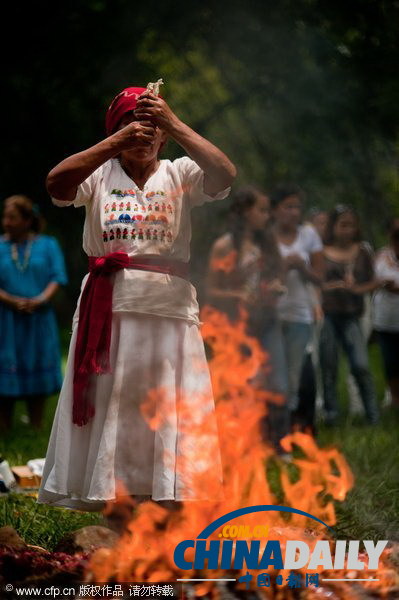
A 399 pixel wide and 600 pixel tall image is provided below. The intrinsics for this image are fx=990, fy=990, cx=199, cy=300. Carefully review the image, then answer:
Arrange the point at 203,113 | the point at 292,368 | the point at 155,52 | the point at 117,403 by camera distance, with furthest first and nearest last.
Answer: the point at 203,113 → the point at 155,52 → the point at 292,368 → the point at 117,403

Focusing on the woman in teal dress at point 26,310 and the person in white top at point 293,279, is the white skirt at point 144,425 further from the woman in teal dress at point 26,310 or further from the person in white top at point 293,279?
the woman in teal dress at point 26,310

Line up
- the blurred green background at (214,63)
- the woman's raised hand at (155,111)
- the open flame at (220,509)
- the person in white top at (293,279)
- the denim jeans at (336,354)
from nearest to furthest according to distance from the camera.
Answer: the open flame at (220,509), the woman's raised hand at (155,111), the blurred green background at (214,63), the person in white top at (293,279), the denim jeans at (336,354)

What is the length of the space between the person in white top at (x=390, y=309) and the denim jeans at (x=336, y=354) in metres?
0.45

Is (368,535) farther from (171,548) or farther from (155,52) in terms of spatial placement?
(155,52)

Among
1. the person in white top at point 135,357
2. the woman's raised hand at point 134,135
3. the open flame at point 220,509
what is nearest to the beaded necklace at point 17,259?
the open flame at point 220,509

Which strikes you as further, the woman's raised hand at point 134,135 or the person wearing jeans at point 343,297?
the person wearing jeans at point 343,297

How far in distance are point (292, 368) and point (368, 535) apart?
3323mm

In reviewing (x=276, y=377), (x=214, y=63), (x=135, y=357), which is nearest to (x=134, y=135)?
(x=135, y=357)

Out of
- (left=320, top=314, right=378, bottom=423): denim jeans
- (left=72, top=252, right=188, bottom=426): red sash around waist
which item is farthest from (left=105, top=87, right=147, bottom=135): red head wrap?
(left=320, top=314, right=378, bottom=423): denim jeans

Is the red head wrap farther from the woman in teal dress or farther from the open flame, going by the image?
the woman in teal dress

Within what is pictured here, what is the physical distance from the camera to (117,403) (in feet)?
14.8

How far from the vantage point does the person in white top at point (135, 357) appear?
4477mm

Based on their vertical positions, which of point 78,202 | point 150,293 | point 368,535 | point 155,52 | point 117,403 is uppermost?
point 155,52

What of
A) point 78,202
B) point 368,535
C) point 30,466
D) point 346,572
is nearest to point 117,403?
point 78,202
